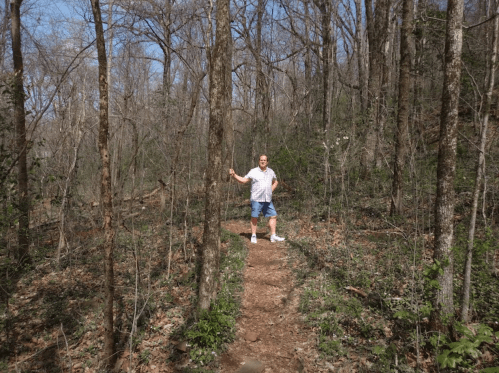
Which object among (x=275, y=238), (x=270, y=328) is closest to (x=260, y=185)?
(x=275, y=238)

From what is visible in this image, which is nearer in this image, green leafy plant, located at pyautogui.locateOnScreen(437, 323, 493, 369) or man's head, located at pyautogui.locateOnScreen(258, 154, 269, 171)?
green leafy plant, located at pyautogui.locateOnScreen(437, 323, 493, 369)

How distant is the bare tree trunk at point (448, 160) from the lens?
3.62 metres

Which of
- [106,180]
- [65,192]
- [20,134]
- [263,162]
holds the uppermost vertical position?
[20,134]

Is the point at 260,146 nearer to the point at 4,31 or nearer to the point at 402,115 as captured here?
the point at 402,115

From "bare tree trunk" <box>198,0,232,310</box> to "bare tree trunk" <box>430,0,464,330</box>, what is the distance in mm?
2812

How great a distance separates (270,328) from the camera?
4715 millimetres

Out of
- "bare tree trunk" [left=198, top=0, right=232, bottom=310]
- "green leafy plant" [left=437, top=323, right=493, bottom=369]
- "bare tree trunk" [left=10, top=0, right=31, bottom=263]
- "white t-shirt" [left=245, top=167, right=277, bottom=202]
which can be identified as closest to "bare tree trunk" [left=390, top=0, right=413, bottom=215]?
"white t-shirt" [left=245, top=167, right=277, bottom=202]

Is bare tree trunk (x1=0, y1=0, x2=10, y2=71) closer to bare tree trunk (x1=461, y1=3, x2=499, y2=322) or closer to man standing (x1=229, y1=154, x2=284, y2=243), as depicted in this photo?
man standing (x1=229, y1=154, x2=284, y2=243)

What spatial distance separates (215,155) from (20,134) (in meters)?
5.67

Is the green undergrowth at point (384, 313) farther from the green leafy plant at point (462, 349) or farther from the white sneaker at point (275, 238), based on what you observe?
the white sneaker at point (275, 238)

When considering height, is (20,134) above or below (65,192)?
above

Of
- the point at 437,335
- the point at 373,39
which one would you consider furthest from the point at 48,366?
the point at 373,39

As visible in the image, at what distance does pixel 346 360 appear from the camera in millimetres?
3881

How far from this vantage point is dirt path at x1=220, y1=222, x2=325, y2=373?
400 centimetres
